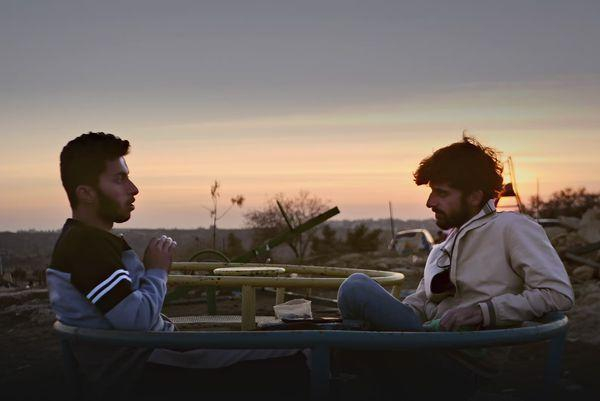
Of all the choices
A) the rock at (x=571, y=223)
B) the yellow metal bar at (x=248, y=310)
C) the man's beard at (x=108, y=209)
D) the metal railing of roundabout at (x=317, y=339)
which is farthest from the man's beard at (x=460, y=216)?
the rock at (x=571, y=223)

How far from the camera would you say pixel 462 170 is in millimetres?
2820

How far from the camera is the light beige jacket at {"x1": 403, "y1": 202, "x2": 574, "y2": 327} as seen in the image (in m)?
2.52

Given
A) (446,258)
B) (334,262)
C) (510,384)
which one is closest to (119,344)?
(446,258)

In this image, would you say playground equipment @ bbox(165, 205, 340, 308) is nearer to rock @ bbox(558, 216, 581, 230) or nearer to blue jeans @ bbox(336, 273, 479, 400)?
blue jeans @ bbox(336, 273, 479, 400)

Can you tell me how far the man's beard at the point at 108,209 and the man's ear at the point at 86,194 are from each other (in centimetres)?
2

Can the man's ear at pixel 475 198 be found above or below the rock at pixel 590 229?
above

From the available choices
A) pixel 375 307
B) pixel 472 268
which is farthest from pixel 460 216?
pixel 375 307

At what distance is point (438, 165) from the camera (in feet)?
9.30

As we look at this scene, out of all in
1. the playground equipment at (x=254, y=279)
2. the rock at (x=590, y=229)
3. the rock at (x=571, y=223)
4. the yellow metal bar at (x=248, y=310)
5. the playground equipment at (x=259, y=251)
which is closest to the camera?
the playground equipment at (x=254, y=279)

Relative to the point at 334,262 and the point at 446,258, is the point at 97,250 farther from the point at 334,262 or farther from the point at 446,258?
the point at 334,262

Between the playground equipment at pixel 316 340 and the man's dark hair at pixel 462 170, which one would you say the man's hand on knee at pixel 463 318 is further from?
the man's dark hair at pixel 462 170

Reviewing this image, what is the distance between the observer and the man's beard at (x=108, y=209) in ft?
8.30

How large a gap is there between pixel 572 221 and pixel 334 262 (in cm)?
821

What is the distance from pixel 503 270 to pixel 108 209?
1463mm
